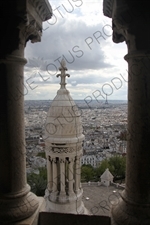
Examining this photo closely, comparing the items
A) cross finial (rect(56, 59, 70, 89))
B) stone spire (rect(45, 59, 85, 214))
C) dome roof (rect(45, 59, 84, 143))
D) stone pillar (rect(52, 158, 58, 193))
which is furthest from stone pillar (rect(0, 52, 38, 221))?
stone pillar (rect(52, 158, 58, 193))

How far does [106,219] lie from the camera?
3387 mm

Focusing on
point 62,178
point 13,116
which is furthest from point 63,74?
point 13,116

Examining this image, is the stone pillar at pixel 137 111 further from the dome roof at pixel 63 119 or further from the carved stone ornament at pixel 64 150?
the carved stone ornament at pixel 64 150

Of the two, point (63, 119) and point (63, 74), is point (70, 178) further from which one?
point (63, 74)

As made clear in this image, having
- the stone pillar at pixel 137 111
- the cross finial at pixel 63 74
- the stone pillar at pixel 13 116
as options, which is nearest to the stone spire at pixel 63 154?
the cross finial at pixel 63 74

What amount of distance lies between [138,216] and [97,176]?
27.1 metres

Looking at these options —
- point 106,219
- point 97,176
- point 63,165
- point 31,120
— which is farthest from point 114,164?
point 106,219

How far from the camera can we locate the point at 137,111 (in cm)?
302

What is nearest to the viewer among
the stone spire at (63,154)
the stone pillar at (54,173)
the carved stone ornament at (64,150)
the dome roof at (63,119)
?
the dome roof at (63,119)

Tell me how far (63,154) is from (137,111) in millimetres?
6465

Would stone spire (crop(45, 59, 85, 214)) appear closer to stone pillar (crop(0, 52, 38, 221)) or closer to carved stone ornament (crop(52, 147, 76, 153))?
carved stone ornament (crop(52, 147, 76, 153))

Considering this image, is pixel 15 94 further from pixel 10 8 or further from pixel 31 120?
pixel 31 120

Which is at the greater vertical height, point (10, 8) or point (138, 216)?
point (10, 8)

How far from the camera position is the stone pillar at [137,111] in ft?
9.65
